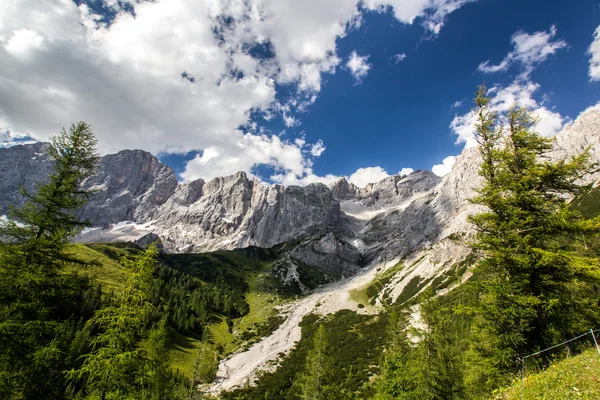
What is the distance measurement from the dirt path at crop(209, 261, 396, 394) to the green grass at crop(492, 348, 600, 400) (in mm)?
62424

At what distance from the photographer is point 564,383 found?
418 inches

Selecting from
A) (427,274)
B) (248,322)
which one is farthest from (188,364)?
(427,274)

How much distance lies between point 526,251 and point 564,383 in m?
5.58

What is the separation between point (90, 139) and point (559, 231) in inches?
1070

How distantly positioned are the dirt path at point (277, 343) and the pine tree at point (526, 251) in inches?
2410

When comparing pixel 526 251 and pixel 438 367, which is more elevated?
pixel 526 251

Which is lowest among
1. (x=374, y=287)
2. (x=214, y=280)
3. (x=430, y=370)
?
(x=430, y=370)

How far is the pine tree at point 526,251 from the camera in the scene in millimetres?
13273

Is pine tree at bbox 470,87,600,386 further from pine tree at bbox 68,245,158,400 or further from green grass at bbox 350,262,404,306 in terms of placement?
green grass at bbox 350,262,404,306

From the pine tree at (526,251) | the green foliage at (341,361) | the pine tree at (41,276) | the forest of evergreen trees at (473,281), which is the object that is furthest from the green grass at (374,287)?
the pine tree at (41,276)

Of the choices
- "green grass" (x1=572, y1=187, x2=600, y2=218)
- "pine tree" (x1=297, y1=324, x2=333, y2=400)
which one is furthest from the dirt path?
"green grass" (x1=572, y1=187, x2=600, y2=218)

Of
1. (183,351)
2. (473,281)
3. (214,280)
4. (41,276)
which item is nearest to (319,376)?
(473,281)

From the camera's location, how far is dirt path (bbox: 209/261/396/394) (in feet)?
210

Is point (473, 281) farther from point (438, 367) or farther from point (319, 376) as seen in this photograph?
point (319, 376)
